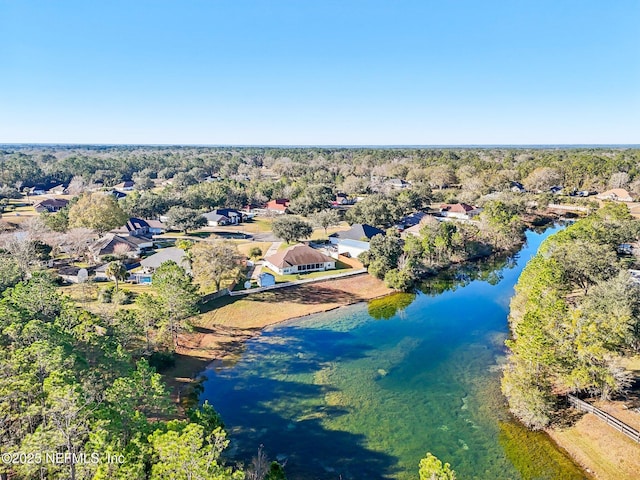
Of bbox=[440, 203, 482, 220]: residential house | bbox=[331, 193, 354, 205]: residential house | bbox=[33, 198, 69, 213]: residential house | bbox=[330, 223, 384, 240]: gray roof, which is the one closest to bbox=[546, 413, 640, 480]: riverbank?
bbox=[330, 223, 384, 240]: gray roof

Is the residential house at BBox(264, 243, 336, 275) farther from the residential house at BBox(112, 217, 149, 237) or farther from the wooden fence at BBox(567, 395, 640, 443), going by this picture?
the wooden fence at BBox(567, 395, 640, 443)

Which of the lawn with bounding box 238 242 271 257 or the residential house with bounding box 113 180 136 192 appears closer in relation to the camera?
the lawn with bounding box 238 242 271 257

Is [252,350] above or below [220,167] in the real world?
below

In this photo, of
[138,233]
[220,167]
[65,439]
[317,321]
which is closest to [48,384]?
[65,439]

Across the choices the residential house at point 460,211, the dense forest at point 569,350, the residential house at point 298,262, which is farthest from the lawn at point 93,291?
the residential house at point 460,211

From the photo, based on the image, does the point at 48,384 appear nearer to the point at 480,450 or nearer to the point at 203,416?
the point at 203,416
